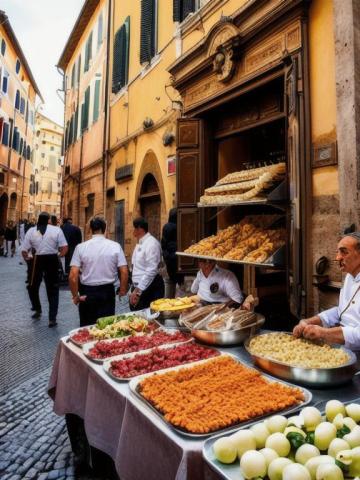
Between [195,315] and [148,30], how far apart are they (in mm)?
7973

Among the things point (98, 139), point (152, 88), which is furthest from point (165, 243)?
point (98, 139)

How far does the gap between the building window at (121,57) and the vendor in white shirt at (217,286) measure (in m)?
8.23

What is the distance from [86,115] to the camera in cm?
1576

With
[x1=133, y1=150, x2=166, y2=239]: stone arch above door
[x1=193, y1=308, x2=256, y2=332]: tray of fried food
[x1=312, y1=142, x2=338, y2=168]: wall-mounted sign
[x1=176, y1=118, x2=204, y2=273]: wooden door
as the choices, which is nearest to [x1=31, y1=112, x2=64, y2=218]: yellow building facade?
[x1=133, y1=150, x2=166, y2=239]: stone arch above door

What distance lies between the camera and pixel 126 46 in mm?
10992

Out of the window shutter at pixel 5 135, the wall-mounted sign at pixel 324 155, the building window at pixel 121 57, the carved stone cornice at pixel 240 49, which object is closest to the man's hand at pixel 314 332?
the wall-mounted sign at pixel 324 155

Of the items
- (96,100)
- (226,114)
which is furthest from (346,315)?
(96,100)

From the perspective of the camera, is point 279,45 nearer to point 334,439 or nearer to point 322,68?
point 322,68

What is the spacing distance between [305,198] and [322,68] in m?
1.42

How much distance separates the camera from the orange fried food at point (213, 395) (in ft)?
6.25

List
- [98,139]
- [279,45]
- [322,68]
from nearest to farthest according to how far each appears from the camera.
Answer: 1. [322,68]
2. [279,45]
3. [98,139]

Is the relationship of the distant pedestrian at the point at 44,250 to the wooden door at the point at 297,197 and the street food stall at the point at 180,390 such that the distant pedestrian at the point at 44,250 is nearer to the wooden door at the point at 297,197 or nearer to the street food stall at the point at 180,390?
the street food stall at the point at 180,390

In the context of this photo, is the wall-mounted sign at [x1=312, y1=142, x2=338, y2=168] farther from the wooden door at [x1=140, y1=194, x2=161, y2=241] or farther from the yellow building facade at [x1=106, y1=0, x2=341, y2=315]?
the wooden door at [x1=140, y1=194, x2=161, y2=241]

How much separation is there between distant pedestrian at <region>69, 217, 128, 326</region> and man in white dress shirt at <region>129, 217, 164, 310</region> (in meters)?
0.49
